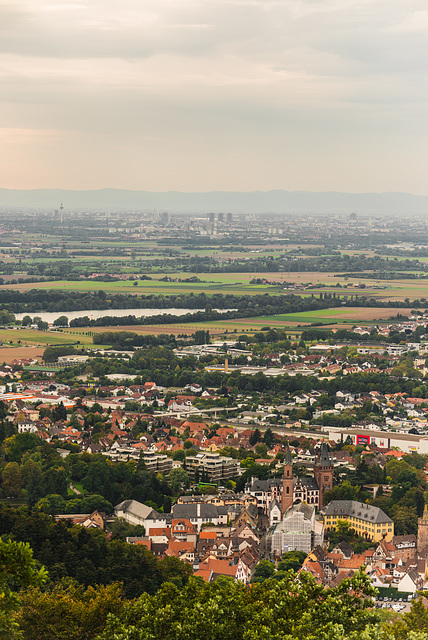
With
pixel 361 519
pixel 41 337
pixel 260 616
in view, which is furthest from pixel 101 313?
pixel 260 616

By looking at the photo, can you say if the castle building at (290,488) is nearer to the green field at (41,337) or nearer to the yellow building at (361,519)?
the yellow building at (361,519)

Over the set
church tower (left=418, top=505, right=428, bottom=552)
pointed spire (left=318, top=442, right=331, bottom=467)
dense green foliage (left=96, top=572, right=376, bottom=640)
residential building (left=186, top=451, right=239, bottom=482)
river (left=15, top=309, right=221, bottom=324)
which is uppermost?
dense green foliage (left=96, top=572, right=376, bottom=640)

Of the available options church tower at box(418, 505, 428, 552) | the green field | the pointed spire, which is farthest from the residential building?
the green field

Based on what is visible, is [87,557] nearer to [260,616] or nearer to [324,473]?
[324,473]

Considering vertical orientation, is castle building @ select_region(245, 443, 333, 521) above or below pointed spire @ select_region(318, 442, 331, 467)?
below

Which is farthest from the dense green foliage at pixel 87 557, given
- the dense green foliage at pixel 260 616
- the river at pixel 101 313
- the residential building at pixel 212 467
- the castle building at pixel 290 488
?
the river at pixel 101 313

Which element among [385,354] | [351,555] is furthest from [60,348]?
[351,555]

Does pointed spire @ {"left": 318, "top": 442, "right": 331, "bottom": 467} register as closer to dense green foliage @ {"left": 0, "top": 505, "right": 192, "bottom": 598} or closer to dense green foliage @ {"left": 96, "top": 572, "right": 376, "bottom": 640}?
dense green foliage @ {"left": 0, "top": 505, "right": 192, "bottom": 598}

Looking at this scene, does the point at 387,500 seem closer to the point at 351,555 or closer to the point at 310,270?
the point at 351,555
